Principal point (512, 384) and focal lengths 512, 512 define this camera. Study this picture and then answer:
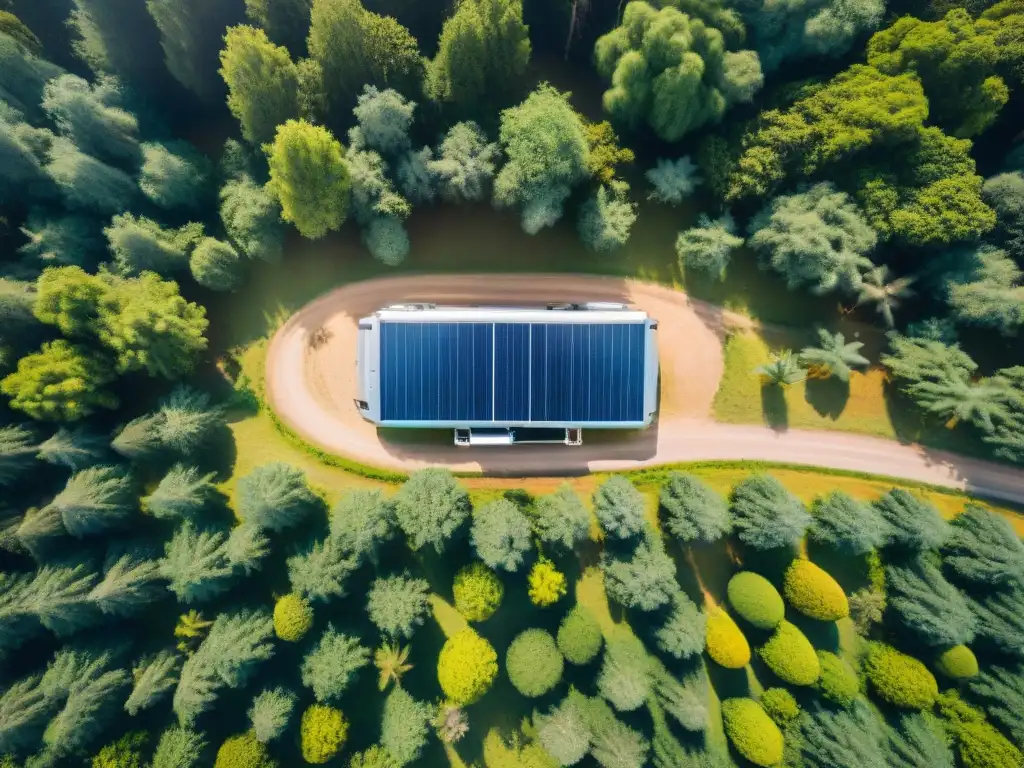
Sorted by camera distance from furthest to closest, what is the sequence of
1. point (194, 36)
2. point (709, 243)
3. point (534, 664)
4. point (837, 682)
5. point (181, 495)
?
point (709, 243)
point (837, 682)
point (534, 664)
point (194, 36)
point (181, 495)

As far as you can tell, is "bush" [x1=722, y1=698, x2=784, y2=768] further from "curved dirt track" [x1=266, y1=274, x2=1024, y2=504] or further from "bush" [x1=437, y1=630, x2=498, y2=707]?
"curved dirt track" [x1=266, y1=274, x2=1024, y2=504]

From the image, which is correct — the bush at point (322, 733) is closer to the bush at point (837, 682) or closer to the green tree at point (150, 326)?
the green tree at point (150, 326)

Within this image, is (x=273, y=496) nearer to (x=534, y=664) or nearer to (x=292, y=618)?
(x=292, y=618)

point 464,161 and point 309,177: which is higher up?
point 464,161

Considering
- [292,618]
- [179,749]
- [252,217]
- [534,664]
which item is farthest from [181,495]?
[534,664]

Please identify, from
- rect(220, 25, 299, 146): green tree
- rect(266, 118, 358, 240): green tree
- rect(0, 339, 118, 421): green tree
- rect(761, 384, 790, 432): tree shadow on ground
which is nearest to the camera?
rect(266, 118, 358, 240): green tree

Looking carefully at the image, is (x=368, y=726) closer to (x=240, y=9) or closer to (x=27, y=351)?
(x=27, y=351)

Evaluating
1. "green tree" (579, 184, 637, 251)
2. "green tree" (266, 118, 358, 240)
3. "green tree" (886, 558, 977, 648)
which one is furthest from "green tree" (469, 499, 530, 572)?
"green tree" (886, 558, 977, 648)
